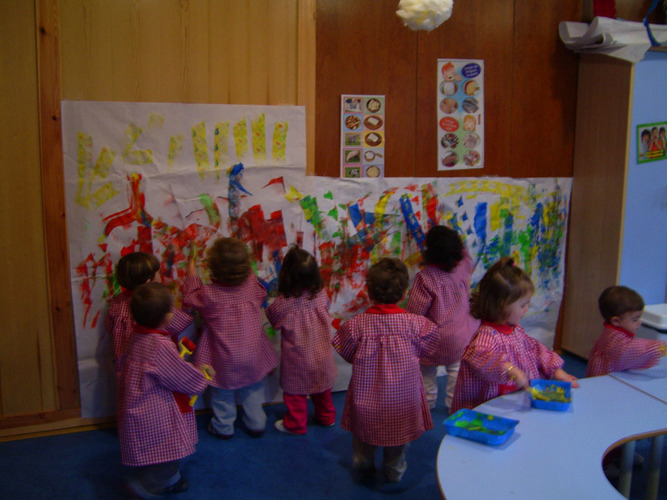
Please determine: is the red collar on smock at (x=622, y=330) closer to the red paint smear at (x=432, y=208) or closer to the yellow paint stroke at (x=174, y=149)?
the red paint smear at (x=432, y=208)

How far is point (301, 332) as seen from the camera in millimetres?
2535

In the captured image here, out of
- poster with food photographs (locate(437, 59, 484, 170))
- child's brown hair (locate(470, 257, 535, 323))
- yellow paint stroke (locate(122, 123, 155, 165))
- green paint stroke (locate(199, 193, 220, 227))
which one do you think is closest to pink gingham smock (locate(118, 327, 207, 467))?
green paint stroke (locate(199, 193, 220, 227))

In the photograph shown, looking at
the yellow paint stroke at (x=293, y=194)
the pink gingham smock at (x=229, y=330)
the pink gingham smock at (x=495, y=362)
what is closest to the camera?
the pink gingham smock at (x=495, y=362)

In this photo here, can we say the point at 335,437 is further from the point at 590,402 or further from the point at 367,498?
the point at 590,402

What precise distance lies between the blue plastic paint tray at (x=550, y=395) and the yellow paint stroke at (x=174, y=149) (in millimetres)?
1869

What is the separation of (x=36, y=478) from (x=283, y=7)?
2410 mm

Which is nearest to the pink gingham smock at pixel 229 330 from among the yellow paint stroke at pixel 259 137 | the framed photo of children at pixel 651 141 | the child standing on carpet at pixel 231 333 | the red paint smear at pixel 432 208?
the child standing on carpet at pixel 231 333

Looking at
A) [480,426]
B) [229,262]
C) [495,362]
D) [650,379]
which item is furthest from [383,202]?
[480,426]

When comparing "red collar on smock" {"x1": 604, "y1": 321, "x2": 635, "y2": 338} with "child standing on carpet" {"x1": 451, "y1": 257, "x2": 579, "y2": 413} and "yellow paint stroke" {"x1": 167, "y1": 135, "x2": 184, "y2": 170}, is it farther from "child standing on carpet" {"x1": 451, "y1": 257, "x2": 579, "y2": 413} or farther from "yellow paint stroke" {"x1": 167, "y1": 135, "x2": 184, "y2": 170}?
"yellow paint stroke" {"x1": 167, "y1": 135, "x2": 184, "y2": 170}

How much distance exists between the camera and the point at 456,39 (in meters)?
3.03

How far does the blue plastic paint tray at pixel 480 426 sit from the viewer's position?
54.2 inches

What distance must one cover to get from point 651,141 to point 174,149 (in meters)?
2.72

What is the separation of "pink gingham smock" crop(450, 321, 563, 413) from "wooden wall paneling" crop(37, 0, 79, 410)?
6.05ft

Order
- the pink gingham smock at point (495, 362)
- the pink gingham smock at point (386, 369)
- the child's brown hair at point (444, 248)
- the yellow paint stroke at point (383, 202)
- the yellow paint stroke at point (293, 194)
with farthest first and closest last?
the yellow paint stroke at point (383, 202)
the yellow paint stroke at point (293, 194)
the child's brown hair at point (444, 248)
the pink gingham smock at point (386, 369)
the pink gingham smock at point (495, 362)
